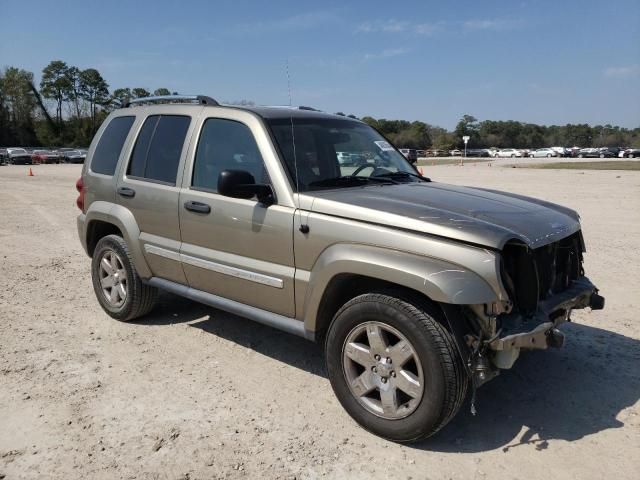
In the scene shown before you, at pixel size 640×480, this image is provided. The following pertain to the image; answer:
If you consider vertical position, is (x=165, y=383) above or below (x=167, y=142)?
below

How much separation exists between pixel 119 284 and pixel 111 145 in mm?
1354

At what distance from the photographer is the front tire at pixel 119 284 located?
5.06 m

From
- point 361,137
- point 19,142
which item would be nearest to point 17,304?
point 361,137

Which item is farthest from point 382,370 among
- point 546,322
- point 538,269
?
point 538,269

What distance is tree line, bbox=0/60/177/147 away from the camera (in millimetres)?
89500

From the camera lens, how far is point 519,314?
3146 mm

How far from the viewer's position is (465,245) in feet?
9.63

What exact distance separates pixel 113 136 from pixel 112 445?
3177 mm

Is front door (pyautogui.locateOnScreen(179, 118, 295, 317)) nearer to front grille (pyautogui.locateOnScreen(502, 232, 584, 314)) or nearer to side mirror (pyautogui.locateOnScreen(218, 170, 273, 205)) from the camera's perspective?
side mirror (pyautogui.locateOnScreen(218, 170, 273, 205))

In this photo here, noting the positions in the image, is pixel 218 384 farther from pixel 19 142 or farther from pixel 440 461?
pixel 19 142

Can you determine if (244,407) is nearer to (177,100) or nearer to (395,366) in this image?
(395,366)

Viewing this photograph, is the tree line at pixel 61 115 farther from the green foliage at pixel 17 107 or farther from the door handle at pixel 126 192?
the door handle at pixel 126 192

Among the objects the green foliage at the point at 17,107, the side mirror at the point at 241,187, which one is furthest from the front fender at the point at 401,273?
the green foliage at the point at 17,107

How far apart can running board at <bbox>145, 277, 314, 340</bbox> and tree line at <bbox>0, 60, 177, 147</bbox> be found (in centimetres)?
8641
